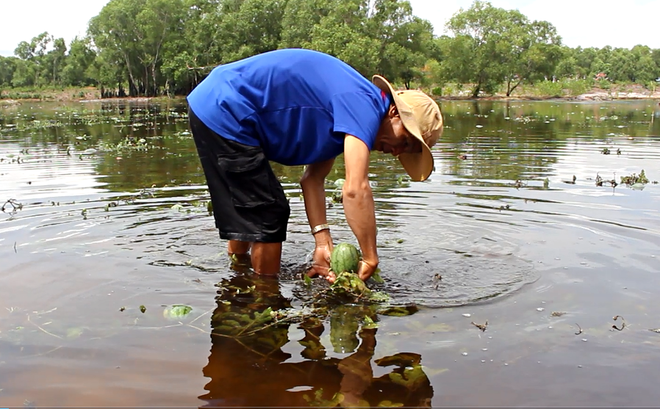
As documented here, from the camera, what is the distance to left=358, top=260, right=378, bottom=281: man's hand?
13.5 ft

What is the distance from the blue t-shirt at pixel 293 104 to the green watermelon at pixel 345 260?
81 centimetres

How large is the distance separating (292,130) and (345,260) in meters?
1.12

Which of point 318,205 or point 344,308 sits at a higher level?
point 318,205

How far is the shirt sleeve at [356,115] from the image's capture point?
139 inches

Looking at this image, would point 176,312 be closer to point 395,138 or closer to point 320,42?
point 395,138

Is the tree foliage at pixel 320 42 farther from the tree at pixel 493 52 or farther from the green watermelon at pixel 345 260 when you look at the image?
the green watermelon at pixel 345 260

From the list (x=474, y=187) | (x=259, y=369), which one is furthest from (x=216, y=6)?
(x=259, y=369)

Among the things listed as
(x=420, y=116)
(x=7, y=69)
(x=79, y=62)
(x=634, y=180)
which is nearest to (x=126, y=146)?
(x=634, y=180)

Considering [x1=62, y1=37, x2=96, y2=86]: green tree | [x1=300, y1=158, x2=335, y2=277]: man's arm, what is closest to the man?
[x1=300, y1=158, x2=335, y2=277]: man's arm

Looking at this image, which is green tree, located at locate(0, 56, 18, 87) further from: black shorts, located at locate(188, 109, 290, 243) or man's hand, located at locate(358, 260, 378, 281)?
man's hand, located at locate(358, 260, 378, 281)

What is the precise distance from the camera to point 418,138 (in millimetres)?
3637

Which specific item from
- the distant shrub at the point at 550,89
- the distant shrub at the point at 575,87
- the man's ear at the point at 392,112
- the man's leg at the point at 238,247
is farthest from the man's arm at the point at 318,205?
the distant shrub at the point at 575,87

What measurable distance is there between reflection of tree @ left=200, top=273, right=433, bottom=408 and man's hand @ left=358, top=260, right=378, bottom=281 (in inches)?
9.6

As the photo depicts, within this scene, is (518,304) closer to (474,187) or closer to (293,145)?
(293,145)
